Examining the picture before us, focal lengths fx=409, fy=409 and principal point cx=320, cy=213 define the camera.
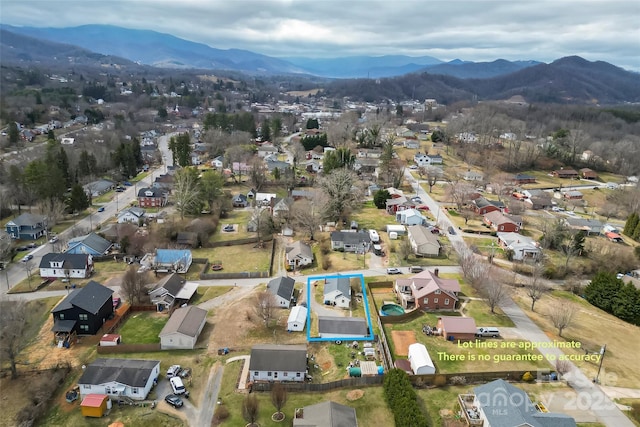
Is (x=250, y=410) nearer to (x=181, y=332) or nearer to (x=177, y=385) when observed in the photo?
(x=177, y=385)

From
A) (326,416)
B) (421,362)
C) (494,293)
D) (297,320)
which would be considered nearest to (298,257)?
(297,320)

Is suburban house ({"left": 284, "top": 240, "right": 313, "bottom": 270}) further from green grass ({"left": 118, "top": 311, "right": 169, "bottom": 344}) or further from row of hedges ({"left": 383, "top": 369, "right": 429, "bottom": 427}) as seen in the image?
row of hedges ({"left": 383, "top": 369, "right": 429, "bottom": 427})

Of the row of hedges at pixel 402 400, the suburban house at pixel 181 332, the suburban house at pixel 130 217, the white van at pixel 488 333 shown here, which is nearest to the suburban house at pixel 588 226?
the white van at pixel 488 333

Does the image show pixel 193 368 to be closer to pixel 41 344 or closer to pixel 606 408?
pixel 41 344

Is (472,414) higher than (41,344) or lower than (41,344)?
higher

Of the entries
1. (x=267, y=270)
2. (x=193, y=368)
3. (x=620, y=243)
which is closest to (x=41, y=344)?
(x=193, y=368)

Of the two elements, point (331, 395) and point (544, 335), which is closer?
point (331, 395)
